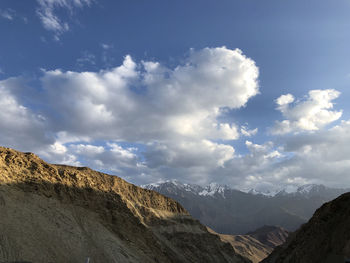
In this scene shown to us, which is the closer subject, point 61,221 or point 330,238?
point 330,238

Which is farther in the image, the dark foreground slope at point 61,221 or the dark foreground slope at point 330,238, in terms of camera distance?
the dark foreground slope at point 61,221

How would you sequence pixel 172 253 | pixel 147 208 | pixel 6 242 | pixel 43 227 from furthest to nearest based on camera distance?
pixel 147 208 → pixel 172 253 → pixel 43 227 → pixel 6 242

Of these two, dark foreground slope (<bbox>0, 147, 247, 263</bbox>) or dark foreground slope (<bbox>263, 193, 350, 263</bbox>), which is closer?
dark foreground slope (<bbox>263, 193, 350, 263</bbox>)

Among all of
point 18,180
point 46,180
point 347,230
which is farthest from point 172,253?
point 347,230

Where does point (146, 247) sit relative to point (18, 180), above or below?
below

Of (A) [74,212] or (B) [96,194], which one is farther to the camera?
(B) [96,194]

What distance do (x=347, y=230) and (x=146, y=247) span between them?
38304 millimetres

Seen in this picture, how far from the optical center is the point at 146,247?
5719 cm

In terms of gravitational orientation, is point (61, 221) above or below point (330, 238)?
above

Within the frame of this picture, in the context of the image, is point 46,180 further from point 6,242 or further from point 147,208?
point 147,208

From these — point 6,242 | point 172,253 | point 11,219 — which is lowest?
point 172,253

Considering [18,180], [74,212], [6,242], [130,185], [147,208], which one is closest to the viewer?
[6,242]

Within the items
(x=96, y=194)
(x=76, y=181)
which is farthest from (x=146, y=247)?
(x=76, y=181)

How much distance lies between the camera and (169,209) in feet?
325
